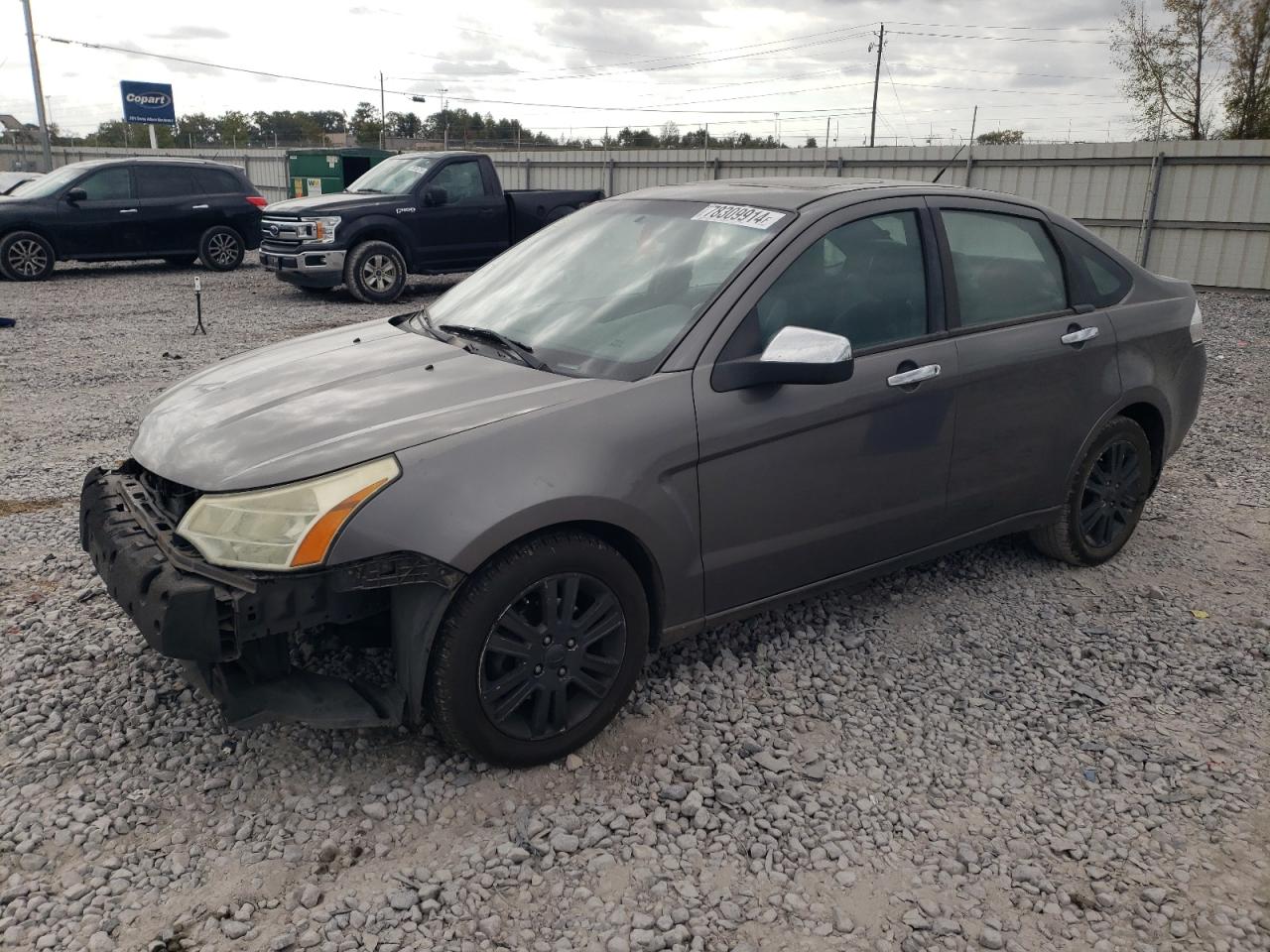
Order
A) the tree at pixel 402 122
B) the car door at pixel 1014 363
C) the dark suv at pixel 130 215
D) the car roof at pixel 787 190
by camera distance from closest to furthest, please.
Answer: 1. the car roof at pixel 787 190
2. the car door at pixel 1014 363
3. the dark suv at pixel 130 215
4. the tree at pixel 402 122

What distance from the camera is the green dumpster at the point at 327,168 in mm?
22859

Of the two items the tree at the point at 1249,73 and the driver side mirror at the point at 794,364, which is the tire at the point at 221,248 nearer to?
the driver side mirror at the point at 794,364

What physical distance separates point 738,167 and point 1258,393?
13.4 metres

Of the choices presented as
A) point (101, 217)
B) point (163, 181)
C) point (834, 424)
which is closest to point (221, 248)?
point (163, 181)

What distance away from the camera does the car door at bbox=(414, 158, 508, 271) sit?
13.5 meters

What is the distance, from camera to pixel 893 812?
3.00 metres

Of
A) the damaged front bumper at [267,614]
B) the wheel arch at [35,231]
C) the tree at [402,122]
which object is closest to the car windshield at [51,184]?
the wheel arch at [35,231]

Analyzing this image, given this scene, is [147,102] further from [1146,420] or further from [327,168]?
[1146,420]

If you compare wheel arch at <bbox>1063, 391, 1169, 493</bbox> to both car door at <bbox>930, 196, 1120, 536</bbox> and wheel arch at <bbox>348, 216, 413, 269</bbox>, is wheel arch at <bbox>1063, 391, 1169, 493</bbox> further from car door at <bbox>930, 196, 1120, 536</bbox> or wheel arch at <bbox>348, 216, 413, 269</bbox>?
wheel arch at <bbox>348, 216, 413, 269</bbox>

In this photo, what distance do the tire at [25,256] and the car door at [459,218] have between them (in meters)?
6.11

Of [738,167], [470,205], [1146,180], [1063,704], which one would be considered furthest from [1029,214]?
[738,167]

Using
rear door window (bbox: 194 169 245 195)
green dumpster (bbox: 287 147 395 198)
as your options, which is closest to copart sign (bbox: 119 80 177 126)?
green dumpster (bbox: 287 147 395 198)

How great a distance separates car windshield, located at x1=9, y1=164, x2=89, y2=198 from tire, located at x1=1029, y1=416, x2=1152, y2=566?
15.2 m

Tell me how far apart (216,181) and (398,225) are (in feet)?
16.7
